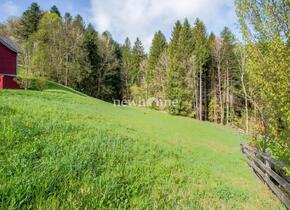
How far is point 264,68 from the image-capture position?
5867mm

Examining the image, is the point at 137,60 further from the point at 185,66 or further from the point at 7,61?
the point at 7,61

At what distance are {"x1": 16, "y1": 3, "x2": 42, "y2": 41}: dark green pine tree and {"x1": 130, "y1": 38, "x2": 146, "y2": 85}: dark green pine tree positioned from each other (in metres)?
23.4

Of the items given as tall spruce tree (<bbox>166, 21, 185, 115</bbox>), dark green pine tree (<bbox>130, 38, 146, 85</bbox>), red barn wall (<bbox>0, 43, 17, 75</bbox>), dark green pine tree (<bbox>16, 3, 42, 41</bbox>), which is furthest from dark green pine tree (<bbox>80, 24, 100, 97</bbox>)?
red barn wall (<bbox>0, 43, 17, 75</bbox>)

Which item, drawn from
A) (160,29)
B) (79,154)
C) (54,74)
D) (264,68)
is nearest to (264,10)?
(264,68)

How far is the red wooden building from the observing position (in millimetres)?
23325

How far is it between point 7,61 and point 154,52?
115 feet

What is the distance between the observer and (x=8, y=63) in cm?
2452

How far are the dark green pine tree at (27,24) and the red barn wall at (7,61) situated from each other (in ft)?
106

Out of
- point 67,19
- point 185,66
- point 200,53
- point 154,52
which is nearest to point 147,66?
point 154,52

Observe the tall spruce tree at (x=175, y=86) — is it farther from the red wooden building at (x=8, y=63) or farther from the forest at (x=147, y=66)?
the red wooden building at (x=8, y=63)

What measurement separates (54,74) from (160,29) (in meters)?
26.1

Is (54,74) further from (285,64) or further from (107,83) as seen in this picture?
(285,64)

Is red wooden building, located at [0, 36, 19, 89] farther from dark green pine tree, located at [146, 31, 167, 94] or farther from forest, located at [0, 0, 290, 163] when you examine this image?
dark green pine tree, located at [146, 31, 167, 94]

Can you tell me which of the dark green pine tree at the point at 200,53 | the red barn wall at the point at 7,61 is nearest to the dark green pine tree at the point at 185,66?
the dark green pine tree at the point at 200,53
